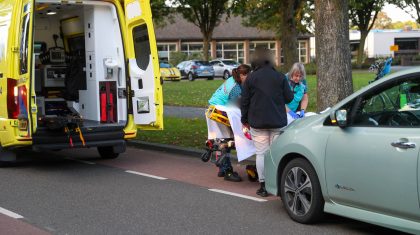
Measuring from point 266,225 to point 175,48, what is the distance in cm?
5765

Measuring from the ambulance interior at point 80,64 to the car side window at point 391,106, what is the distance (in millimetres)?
5165

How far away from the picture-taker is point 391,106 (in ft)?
19.6

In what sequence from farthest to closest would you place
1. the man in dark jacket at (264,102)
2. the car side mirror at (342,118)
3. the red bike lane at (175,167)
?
1. the red bike lane at (175,167)
2. the man in dark jacket at (264,102)
3. the car side mirror at (342,118)

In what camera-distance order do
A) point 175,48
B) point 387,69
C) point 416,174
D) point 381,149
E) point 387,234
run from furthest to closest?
point 175,48
point 387,69
point 387,234
point 381,149
point 416,174

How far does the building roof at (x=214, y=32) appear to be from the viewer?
205ft

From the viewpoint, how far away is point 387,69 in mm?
12180

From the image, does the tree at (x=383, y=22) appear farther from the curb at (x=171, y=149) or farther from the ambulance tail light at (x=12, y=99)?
the ambulance tail light at (x=12, y=99)

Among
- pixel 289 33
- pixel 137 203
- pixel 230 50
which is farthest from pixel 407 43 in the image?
pixel 137 203

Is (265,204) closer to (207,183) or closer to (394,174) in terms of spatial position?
(207,183)

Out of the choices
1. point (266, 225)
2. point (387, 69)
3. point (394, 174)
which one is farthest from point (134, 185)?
point (387, 69)

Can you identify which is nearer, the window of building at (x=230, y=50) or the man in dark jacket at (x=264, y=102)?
the man in dark jacket at (x=264, y=102)

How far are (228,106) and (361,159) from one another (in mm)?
3306

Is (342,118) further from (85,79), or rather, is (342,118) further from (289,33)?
(289,33)

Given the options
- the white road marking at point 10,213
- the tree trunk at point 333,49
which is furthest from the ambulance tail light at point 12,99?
the tree trunk at point 333,49
